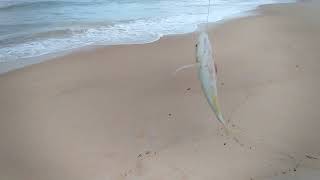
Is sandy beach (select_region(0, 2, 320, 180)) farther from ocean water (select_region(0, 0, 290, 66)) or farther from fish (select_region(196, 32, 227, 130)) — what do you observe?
fish (select_region(196, 32, 227, 130))

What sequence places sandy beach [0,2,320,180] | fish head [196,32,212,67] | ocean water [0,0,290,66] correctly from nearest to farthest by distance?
fish head [196,32,212,67]
sandy beach [0,2,320,180]
ocean water [0,0,290,66]

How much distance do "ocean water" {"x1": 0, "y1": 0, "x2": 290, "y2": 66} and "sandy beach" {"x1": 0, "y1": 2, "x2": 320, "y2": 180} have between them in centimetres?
129

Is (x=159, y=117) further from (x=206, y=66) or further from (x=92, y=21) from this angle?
(x=92, y=21)

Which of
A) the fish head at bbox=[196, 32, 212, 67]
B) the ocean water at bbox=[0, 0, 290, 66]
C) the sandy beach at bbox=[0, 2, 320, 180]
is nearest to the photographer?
the fish head at bbox=[196, 32, 212, 67]

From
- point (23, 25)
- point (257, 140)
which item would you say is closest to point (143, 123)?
point (257, 140)

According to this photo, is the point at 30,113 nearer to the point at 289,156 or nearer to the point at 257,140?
the point at 257,140

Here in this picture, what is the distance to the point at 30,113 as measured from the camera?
18.1 ft

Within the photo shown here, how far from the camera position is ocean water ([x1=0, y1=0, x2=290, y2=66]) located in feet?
30.4

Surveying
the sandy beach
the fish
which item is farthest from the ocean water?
the fish

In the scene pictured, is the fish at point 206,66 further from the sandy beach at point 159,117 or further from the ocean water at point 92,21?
the ocean water at point 92,21

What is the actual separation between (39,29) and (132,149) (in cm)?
701

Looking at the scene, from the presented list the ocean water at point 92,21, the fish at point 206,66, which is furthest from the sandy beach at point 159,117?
the fish at point 206,66

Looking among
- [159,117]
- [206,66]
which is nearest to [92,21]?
[159,117]

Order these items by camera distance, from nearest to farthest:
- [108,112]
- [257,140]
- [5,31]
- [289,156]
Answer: [289,156], [257,140], [108,112], [5,31]
